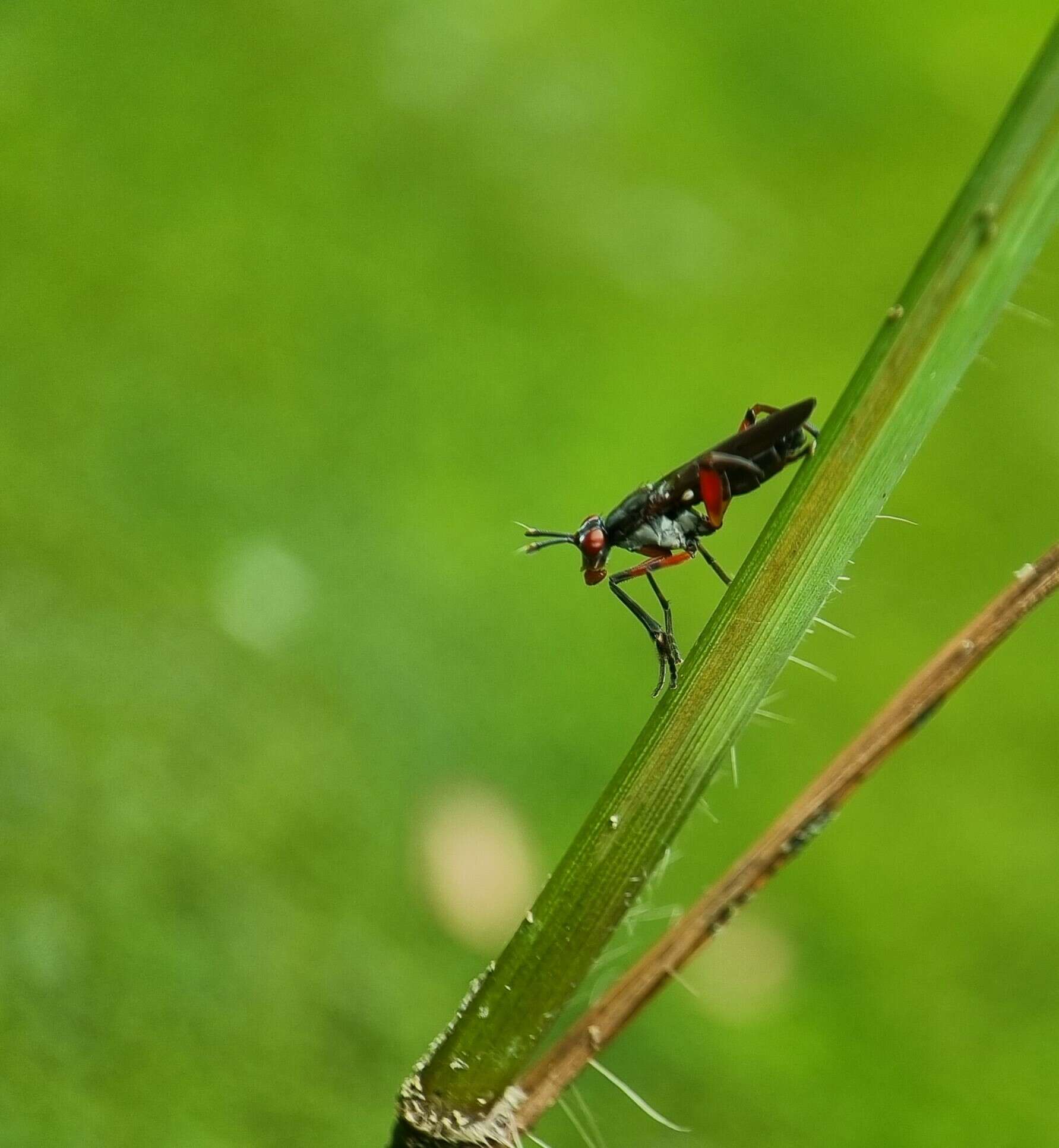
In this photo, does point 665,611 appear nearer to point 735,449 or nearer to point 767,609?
point 735,449

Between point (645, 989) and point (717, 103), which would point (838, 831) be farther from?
point (717, 103)

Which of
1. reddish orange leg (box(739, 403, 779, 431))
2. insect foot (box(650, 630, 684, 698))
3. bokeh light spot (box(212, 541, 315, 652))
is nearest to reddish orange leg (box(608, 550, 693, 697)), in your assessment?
insect foot (box(650, 630, 684, 698))

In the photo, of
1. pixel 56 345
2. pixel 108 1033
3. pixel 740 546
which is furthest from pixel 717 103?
pixel 108 1033

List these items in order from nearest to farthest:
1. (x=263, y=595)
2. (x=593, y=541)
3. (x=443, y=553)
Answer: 1. (x=593, y=541)
2. (x=263, y=595)
3. (x=443, y=553)

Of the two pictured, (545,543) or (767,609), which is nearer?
(767,609)

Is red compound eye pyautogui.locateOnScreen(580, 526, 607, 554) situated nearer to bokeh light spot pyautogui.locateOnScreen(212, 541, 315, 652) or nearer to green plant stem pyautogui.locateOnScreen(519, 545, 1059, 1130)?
green plant stem pyautogui.locateOnScreen(519, 545, 1059, 1130)

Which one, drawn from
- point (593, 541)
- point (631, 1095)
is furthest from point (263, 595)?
point (631, 1095)
